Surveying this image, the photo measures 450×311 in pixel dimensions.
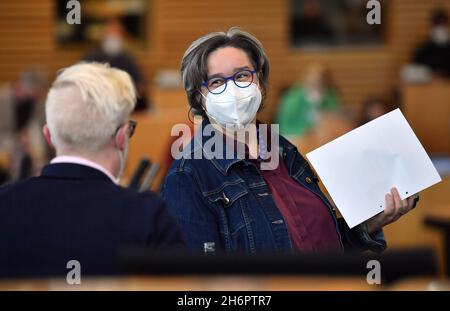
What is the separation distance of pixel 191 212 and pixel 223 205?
0.11m

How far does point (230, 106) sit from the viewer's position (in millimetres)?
3473

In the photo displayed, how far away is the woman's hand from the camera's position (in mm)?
3410

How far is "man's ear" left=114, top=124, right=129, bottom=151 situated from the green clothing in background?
793 centimetres

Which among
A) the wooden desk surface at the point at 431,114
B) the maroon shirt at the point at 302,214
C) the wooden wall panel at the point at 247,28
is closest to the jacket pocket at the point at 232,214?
the maroon shirt at the point at 302,214


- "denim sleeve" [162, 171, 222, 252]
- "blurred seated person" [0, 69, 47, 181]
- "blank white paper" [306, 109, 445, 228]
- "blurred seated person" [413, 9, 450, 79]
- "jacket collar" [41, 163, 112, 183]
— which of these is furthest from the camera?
"blurred seated person" [413, 9, 450, 79]

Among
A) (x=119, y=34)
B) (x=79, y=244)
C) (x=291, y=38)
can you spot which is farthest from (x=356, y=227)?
(x=291, y=38)

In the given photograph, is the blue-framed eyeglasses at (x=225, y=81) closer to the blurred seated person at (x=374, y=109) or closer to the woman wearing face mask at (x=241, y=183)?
the woman wearing face mask at (x=241, y=183)

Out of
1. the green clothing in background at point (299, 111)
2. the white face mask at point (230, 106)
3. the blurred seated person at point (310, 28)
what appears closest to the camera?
the white face mask at point (230, 106)

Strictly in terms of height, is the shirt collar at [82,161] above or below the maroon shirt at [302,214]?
above

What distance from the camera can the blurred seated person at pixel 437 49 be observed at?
12820 mm

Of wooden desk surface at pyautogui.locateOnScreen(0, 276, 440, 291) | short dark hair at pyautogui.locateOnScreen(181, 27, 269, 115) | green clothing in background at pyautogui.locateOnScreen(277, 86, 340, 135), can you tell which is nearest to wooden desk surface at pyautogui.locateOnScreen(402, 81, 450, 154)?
green clothing in background at pyautogui.locateOnScreen(277, 86, 340, 135)

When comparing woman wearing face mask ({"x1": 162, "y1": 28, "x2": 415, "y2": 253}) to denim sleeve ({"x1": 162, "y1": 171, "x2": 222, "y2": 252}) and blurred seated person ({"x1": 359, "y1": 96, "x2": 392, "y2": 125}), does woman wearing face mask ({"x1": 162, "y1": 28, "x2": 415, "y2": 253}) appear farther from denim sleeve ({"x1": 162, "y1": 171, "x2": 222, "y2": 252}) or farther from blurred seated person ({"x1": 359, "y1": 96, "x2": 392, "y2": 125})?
blurred seated person ({"x1": 359, "y1": 96, "x2": 392, "y2": 125})

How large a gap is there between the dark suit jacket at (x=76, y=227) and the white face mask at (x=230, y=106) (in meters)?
0.76

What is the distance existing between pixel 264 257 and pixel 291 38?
12.2 m
